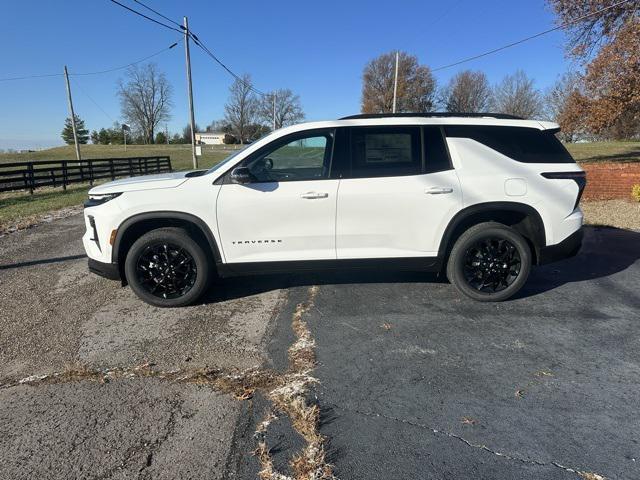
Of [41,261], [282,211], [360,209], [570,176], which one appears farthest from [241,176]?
[41,261]

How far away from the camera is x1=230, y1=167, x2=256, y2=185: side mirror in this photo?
3.99m

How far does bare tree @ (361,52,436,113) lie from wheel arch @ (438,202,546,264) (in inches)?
2386

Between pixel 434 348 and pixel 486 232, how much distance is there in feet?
4.84

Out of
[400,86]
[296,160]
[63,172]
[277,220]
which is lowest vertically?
[277,220]

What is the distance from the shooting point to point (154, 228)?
4254 millimetres

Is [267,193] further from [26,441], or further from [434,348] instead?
[26,441]

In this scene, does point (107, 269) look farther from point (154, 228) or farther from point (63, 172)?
point (63, 172)

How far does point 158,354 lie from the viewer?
3373 millimetres

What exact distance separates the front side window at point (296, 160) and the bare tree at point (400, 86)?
60780 millimetres

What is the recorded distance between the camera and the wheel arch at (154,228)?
4082 millimetres

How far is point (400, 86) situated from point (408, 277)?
64.7 metres

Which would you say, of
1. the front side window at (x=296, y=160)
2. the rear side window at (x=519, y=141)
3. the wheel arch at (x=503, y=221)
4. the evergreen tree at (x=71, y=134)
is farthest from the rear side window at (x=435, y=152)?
the evergreen tree at (x=71, y=134)

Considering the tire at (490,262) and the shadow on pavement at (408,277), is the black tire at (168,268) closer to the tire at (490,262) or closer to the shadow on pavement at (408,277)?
the shadow on pavement at (408,277)

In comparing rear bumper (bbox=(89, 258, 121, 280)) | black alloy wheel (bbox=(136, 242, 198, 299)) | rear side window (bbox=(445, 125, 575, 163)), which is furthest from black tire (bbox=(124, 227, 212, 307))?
rear side window (bbox=(445, 125, 575, 163))
